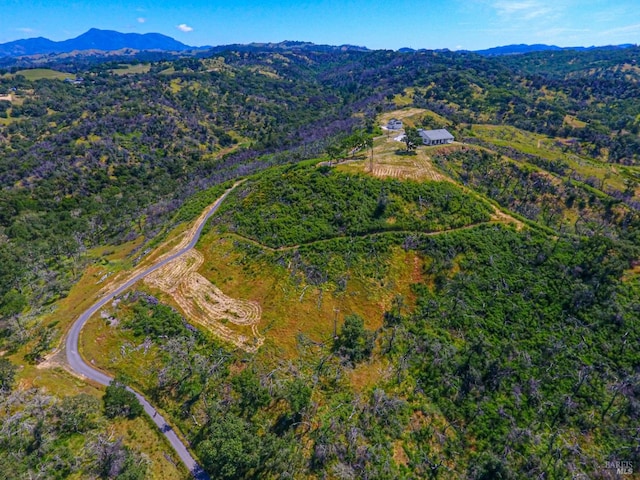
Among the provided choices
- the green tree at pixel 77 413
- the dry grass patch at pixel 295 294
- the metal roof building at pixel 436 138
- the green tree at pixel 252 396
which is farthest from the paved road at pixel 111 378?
the metal roof building at pixel 436 138

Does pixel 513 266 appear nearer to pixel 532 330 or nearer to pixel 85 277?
pixel 532 330

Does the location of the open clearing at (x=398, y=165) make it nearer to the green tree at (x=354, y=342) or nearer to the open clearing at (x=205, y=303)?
the green tree at (x=354, y=342)

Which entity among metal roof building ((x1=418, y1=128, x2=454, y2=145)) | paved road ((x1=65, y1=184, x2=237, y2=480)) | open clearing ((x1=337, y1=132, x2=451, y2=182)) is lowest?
paved road ((x1=65, y1=184, x2=237, y2=480))

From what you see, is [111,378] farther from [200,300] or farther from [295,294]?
[295,294]

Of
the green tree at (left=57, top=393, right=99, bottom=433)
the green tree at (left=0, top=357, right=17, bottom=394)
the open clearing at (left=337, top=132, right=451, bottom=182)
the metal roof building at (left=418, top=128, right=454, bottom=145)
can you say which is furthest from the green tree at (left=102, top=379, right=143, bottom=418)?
the metal roof building at (left=418, top=128, right=454, bottom=145)

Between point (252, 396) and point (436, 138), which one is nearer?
point (252, 396)

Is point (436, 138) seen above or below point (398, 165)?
above

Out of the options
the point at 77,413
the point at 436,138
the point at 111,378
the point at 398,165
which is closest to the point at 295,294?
the point at 111,378

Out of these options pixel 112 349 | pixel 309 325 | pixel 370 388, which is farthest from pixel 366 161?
pixel 112 349

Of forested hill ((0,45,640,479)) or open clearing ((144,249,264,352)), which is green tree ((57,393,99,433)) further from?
open clearing ((144,249,264,352))

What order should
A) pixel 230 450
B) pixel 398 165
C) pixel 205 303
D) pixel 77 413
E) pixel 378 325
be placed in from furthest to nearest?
pixel 398 165 < pixel 205 303 < pixel 378 325 < pixel 77 413 < pixel 230 450
